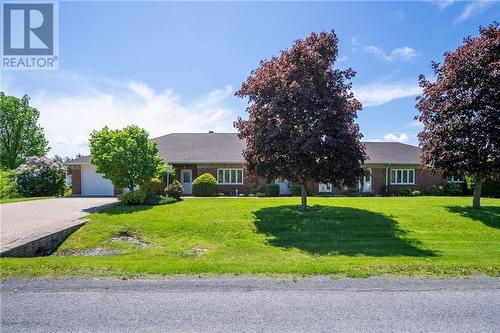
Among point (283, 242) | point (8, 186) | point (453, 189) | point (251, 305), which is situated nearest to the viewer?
point (251, 305)

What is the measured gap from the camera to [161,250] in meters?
11.3

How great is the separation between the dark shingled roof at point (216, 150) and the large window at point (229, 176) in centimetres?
109

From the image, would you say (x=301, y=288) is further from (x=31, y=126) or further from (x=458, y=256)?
(x=31, y=126)

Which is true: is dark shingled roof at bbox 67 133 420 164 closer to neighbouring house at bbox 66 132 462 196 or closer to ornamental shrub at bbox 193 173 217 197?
neighbouring house at bbox 66 132 462 196

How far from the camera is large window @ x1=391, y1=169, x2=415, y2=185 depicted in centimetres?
3238

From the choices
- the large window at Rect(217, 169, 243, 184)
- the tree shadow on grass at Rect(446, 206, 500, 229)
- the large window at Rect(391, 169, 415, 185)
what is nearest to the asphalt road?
the tree shadow on grass at Rect(446, 206, 500, 229)

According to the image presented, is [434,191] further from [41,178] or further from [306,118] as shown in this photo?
[41,178]

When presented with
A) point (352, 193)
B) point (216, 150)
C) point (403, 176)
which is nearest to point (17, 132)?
point (216, 150)

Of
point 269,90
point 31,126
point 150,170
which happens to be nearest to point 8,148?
point 31,126

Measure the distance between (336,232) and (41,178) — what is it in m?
25.5

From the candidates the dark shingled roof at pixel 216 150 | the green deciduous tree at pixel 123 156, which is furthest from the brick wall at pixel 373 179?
the green deciduous tree at pixel 123 156

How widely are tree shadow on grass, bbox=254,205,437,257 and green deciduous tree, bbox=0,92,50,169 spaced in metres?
48.0

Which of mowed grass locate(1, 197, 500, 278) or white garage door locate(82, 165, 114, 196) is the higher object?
white garage door locate(82, 165, 114, 196)

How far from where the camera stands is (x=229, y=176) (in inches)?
1221
